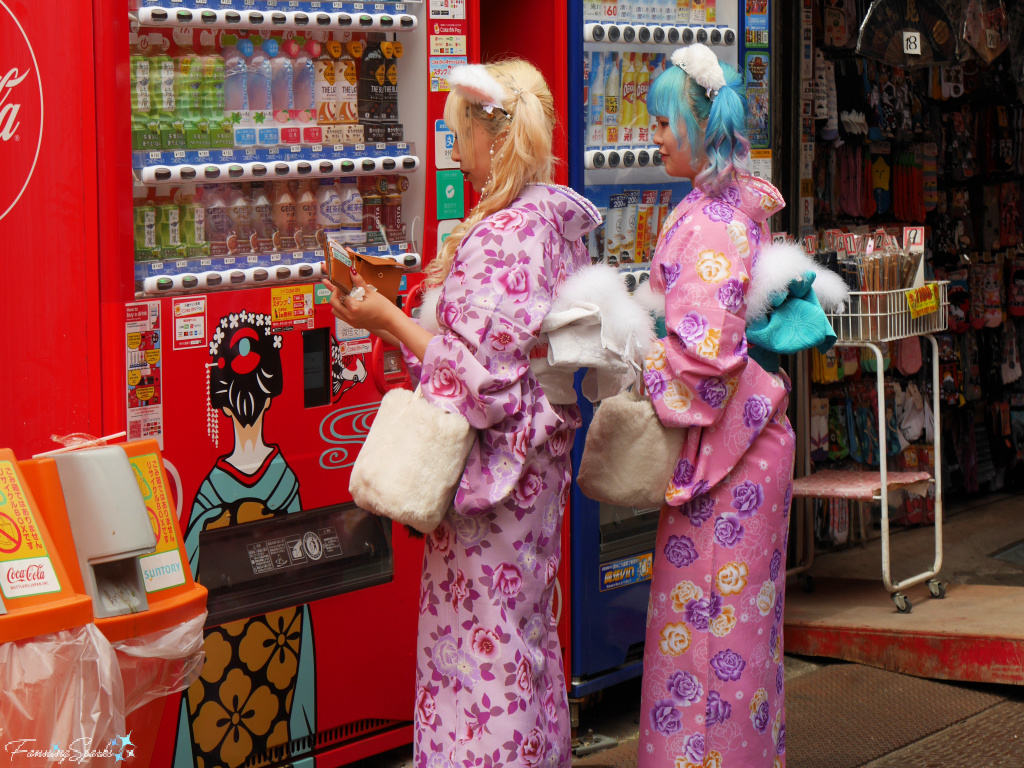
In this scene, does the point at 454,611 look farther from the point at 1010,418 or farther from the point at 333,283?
the point at 1010,418

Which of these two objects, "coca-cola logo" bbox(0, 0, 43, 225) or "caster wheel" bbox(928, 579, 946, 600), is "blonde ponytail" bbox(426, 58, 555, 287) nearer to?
"coca-cola logo" bbox(0, 0, 43, 225)

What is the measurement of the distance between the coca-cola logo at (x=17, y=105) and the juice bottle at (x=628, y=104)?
198 cm

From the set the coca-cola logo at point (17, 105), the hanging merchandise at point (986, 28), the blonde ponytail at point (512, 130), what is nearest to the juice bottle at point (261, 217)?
the coca-cola logo at point (17, 105)

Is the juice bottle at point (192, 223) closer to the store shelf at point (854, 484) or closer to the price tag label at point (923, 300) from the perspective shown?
the store shelf at point (854, 484)

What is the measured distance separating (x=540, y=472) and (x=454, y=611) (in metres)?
0.37

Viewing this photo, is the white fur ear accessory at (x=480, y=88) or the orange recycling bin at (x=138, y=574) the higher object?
Result: the white fur ear accessory at (x=480, y=88)

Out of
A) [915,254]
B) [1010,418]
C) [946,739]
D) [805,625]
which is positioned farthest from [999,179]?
[946,739]

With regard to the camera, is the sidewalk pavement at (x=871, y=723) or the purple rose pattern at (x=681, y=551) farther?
the sidewalk pavement at (x=871, y=723)

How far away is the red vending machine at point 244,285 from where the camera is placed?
287 centimetres

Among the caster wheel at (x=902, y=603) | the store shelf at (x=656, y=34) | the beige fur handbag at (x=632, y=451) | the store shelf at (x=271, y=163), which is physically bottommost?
the caster wheel at (x=902, y=603)

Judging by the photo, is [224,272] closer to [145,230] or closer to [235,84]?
[145,230]

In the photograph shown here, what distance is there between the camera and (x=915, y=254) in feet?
15.1

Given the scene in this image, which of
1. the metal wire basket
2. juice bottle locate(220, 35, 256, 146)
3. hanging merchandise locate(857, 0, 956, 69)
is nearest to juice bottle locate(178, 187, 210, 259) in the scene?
juice bottle locate(220, 35, 256, 146)

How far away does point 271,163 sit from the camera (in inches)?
126
